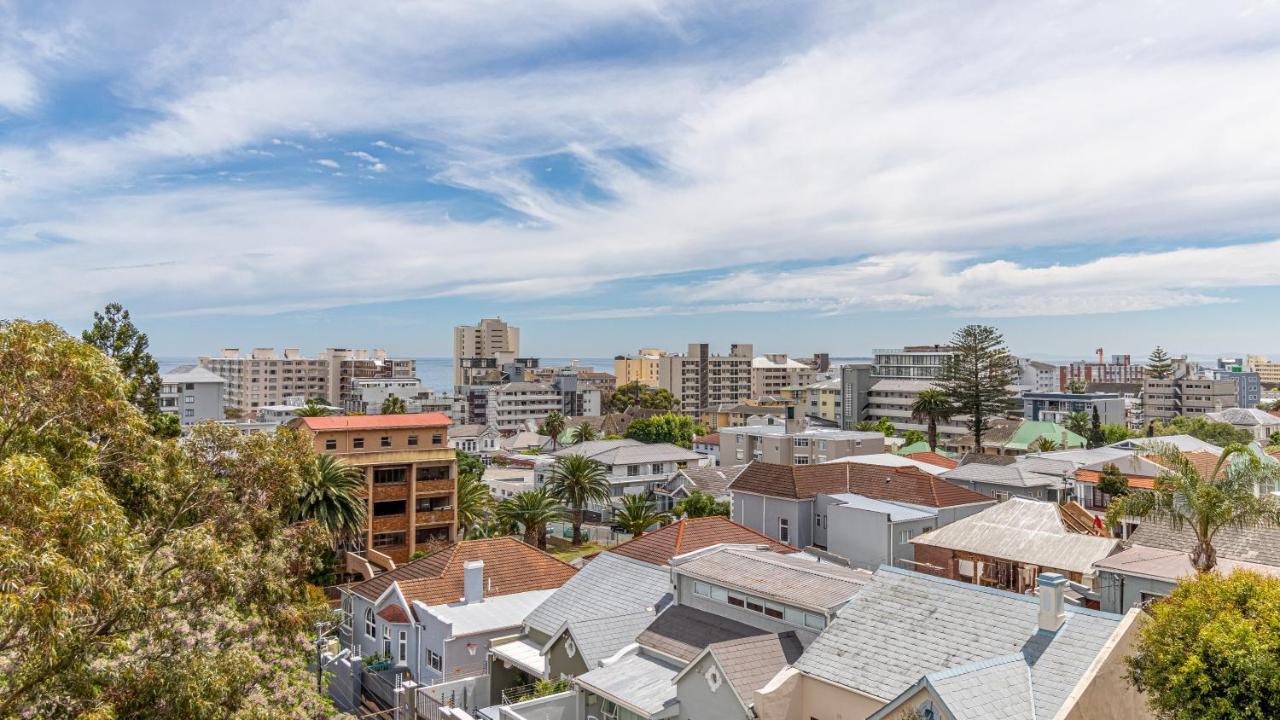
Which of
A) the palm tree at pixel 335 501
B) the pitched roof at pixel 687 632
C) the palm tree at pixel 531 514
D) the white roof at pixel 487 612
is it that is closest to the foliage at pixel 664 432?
the palm tree at pixel 531 514

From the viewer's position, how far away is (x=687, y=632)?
74.0 feet

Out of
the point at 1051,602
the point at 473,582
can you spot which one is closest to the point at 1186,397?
the point at 473,582

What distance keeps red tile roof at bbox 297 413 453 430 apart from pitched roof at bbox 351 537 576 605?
55.9ft

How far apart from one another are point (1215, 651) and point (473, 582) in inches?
862

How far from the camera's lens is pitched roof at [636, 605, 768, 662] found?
21.8 m

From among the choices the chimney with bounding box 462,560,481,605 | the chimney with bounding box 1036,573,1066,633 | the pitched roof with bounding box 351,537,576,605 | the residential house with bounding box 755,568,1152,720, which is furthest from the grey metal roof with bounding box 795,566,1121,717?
the pitched roof with bounding box 351,537,576,605

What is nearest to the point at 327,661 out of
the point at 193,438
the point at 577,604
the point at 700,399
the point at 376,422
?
the point at 577,604

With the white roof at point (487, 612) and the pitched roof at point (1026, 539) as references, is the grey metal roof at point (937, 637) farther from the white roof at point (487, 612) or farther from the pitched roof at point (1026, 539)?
the white roof at point (487, 612)

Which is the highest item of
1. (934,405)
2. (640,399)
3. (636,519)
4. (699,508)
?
(934,405)

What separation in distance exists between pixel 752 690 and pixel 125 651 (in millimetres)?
12699

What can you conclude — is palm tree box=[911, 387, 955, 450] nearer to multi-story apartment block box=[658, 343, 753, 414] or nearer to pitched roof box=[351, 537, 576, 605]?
pitched roof box=[351, 537, 576, 605]

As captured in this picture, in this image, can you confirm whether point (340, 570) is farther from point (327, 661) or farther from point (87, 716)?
point (87, 716)

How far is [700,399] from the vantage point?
532 feet

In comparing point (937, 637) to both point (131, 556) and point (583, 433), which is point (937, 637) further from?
point (583, 433)
